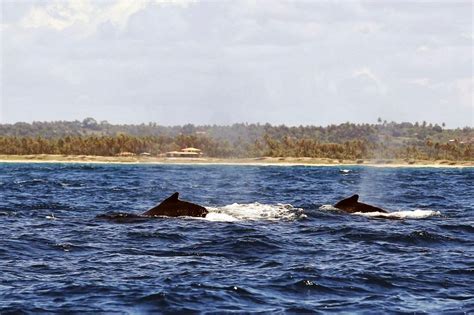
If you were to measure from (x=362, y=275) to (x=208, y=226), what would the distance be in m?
12.9

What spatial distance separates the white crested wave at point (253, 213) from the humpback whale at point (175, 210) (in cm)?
55

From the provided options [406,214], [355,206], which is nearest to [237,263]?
[355,206]

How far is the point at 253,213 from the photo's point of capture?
143ft

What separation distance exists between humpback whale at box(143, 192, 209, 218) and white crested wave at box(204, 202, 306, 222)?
0.55 m

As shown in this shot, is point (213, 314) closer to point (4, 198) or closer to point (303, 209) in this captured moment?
point (303, 209)

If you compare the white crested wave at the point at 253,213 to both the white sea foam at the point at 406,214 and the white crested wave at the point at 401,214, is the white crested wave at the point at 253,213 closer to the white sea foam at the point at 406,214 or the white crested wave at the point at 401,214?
the white crested wave at the point at 401,214

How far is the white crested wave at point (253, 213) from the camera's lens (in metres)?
41.1

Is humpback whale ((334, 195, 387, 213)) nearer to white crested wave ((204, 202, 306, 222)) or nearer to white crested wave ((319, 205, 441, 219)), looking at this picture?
white crested wave ((319, 205, 441, 219))

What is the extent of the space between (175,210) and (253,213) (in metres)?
4.50

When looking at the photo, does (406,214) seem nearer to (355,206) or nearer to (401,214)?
(401,214)

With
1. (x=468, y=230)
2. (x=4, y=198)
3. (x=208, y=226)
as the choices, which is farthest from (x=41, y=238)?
(x=4, y=198)

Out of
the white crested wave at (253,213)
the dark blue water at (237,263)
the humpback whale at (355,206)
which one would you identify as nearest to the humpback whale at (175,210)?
the white crested wave at (253,213)

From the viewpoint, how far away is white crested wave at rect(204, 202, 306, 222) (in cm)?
4109

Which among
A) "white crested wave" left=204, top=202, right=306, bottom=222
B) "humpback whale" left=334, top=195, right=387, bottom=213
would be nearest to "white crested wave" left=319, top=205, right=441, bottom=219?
"humpback whale" left=334, top=195, right=387, bottom=213
